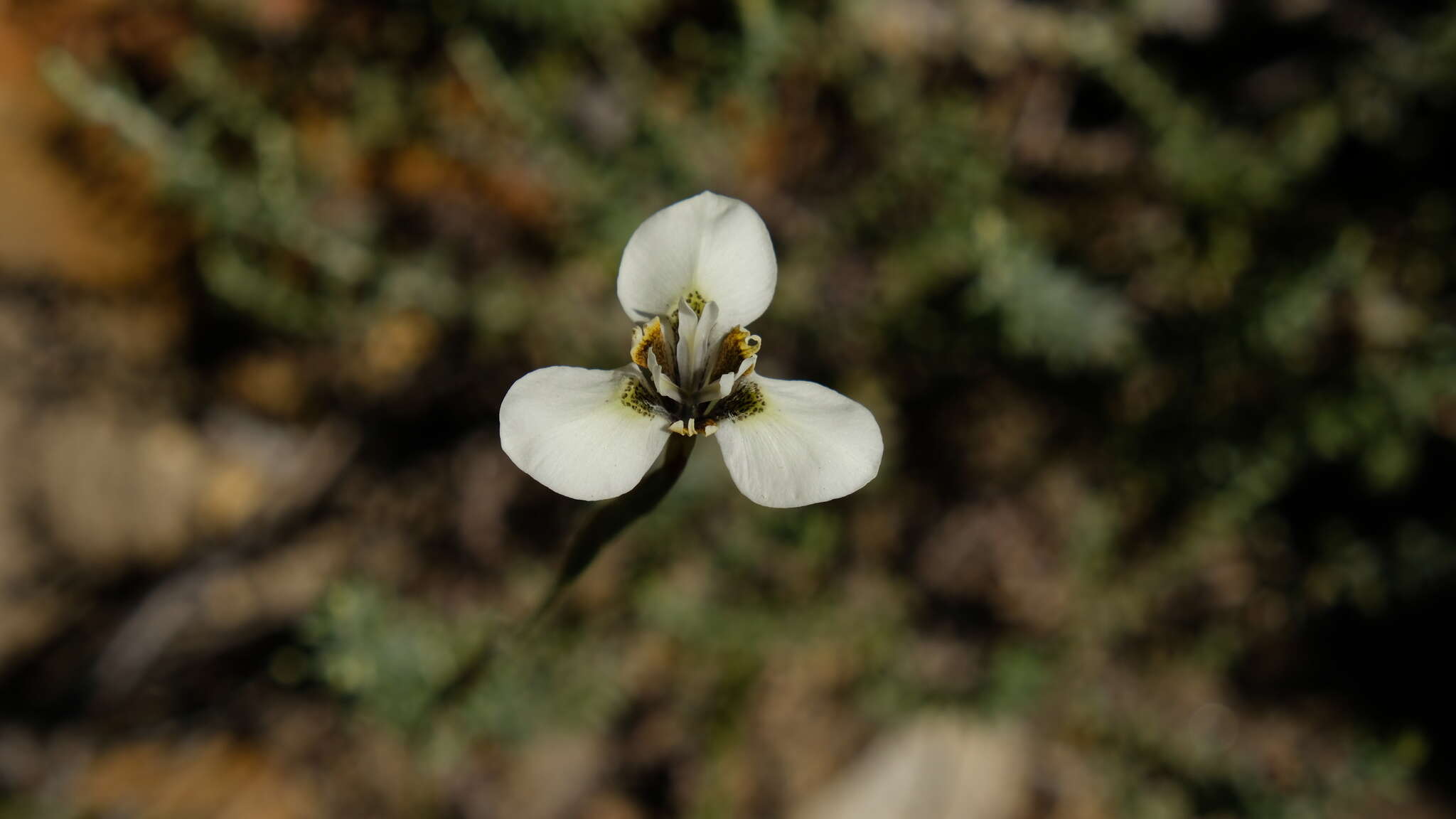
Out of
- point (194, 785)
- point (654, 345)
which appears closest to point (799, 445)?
point (654, 345)

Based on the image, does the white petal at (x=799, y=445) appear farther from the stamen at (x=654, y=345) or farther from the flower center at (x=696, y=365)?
the stamen at (x=654, y=345)

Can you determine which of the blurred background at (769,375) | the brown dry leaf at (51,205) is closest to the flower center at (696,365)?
the blurred background at (769,375)

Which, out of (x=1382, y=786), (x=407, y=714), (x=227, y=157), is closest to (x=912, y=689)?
(x=1382, y=786)

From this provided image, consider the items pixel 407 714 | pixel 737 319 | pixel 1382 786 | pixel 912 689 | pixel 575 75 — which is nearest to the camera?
pixel 737 319

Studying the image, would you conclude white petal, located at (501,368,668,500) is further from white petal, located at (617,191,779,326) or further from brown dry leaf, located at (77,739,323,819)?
brown dry leaf, located at (77,739,323,819)

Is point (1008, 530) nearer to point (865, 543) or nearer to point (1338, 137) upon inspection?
point (865, 543)

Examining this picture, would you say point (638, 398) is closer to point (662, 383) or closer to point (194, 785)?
point (662, 383)

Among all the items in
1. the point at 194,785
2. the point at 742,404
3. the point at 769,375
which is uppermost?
the point at 769,375
